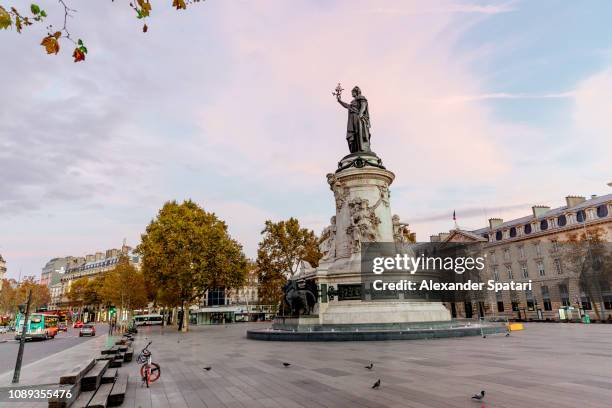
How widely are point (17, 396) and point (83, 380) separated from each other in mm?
3338

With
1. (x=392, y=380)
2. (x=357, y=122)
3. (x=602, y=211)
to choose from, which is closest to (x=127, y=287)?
(x=357, y=122)

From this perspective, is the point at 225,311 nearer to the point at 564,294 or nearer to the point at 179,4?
the point at 564,294

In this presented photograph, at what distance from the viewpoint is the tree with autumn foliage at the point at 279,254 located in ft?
190

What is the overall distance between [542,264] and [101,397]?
71.1 meters

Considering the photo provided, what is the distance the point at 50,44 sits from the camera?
4566 millimetres

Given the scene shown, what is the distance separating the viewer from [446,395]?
24.9 ft

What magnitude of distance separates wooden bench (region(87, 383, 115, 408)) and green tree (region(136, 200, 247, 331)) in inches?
1347

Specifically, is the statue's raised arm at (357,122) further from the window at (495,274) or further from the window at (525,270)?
the window at (495,274)

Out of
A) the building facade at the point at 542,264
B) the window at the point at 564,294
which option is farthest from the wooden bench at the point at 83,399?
the window at the point at 564,294

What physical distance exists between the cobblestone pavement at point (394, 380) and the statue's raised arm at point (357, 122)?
19.8 meters

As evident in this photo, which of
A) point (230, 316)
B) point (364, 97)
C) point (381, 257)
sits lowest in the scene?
point (230, 316)

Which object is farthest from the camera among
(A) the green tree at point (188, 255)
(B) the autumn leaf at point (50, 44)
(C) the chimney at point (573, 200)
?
(C) the chimney at point (573, 200)

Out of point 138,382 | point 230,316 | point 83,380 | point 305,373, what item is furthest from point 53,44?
point 230,316

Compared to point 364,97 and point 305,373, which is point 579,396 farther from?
point 364,97
